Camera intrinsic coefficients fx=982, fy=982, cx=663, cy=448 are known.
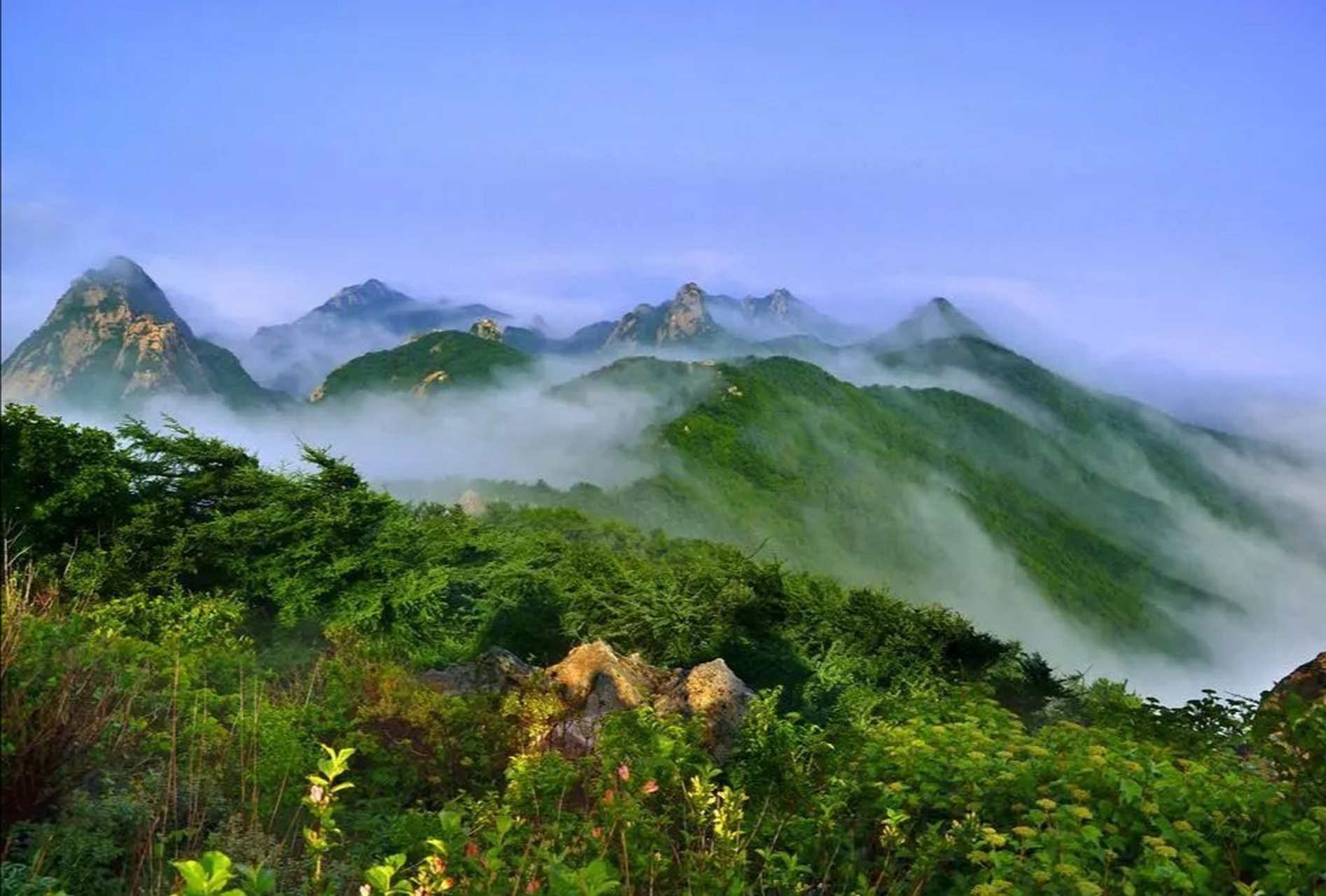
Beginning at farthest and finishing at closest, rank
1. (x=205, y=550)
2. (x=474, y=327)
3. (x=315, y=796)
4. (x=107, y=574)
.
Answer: (x=474, y=327)
(x=205, y=550)
(x=107, y=574)
(x=315, y=796)

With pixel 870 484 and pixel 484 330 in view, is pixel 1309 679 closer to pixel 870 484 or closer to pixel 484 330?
pixel 870 484

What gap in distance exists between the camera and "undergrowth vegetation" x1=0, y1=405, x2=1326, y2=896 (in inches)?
191

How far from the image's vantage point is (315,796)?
345 centimetres

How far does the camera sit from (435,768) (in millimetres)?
9031

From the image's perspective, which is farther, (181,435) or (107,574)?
(181,435)

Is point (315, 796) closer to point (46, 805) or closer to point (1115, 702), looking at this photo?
point (46, 805)

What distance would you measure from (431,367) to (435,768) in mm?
180711

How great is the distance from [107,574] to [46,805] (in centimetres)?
1316

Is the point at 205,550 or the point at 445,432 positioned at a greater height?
the point at 205,550

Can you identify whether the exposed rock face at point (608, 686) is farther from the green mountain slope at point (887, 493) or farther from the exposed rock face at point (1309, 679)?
the green mountain slope at point (887, 493)

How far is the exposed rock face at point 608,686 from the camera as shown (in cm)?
1201

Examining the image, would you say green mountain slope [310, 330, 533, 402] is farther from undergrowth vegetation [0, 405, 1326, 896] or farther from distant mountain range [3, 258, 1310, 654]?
undergrowth vegetation [0, 405, 1326, 896]

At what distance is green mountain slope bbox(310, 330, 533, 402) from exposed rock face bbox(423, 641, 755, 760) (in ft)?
545

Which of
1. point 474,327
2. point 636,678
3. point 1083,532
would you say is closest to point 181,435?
point 636,678
